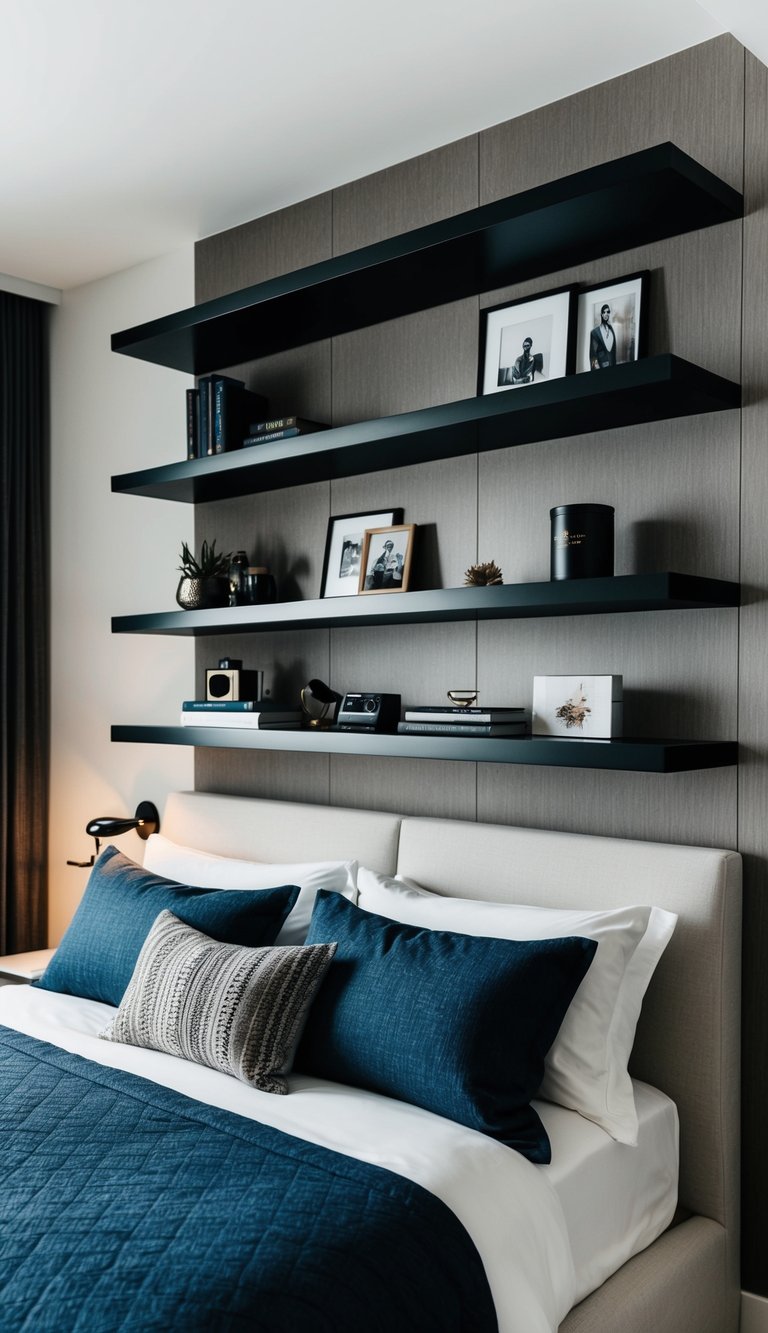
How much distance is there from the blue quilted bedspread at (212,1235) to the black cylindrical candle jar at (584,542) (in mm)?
1218

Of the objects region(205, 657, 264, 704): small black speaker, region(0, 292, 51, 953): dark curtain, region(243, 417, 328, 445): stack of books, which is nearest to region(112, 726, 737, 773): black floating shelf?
region(205, 657, 264, 704): small black speaker

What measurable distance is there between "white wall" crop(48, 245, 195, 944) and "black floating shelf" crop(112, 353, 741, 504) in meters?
0.43

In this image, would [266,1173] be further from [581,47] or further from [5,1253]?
[581,47]

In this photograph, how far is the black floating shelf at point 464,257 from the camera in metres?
2.12

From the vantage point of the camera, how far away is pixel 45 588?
12.8 feet

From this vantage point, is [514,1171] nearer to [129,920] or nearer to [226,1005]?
[226,1005]

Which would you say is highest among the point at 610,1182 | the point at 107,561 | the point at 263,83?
the point at 263,83

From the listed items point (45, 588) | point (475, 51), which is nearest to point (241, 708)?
point (45, 588)

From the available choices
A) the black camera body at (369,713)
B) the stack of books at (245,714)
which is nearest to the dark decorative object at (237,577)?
the stack of books at (245,714)

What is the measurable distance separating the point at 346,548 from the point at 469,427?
2.05 feet

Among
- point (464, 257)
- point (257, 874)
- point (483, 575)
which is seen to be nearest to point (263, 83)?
point (464, 257)

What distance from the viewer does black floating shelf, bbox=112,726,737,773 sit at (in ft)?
6.78

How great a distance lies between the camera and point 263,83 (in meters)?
2.44

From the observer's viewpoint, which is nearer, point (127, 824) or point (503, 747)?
point (503, 747)
